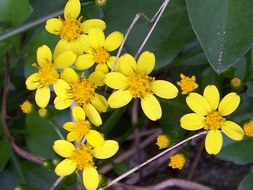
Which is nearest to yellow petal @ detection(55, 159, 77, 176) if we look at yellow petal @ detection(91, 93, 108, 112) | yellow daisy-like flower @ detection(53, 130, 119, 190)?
yellow daisy-like flower @ detection(53, 130, 119, 190)

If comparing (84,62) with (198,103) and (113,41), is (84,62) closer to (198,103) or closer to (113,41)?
(113,41)

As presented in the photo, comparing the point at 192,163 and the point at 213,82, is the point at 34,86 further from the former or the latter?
the point at 192,163

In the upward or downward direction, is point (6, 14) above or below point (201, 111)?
above

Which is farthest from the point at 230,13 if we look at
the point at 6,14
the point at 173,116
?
the point at 6,14

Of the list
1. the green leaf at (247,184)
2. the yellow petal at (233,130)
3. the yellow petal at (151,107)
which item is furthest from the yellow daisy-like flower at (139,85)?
the green leaf at (247,184)

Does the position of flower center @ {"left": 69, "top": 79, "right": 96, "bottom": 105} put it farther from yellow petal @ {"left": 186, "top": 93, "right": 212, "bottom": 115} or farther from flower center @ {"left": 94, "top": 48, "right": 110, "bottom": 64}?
yellow petal @ {"left": 186, "top": 93, "right": 212, "bottom": 115}
